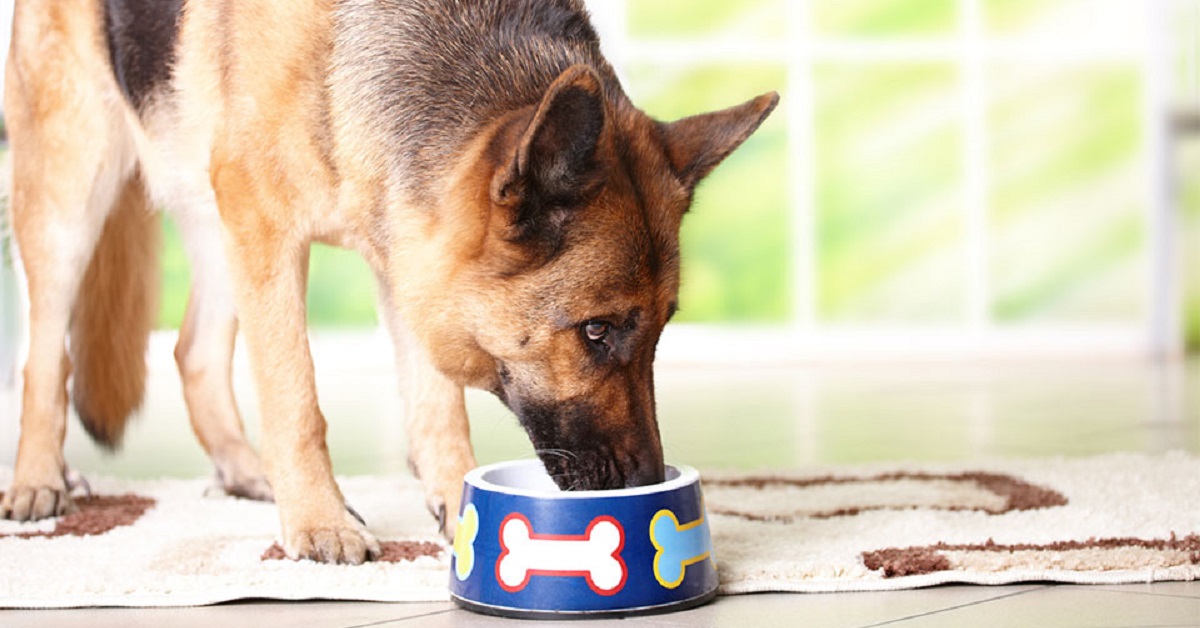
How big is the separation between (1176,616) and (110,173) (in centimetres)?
246

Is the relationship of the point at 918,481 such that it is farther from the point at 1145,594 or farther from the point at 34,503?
the point at 34,503

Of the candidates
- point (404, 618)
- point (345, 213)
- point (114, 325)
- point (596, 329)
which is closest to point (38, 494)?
point (114, 325)

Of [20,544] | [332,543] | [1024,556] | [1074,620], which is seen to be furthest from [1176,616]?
→ [20,544]

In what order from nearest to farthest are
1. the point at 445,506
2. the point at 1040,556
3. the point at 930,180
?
the point at 1040,556, the point at 445,506, the point at 930,180

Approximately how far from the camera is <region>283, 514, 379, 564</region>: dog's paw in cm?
240

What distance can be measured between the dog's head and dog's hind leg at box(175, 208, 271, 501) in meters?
1.25

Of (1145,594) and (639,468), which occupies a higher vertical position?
(639,468)

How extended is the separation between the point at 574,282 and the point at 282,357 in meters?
0.77

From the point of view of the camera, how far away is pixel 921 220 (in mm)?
9039

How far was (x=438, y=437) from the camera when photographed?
2779 millimetres

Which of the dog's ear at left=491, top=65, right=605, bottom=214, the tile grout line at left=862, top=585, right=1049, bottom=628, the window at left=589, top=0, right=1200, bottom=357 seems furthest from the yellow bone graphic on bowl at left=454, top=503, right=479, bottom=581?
the window at left=589, top=0, right=1200, bottom=357

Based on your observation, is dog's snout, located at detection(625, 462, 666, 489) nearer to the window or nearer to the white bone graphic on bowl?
the white bone graphic on bowl

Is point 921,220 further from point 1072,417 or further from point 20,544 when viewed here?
point 20,544

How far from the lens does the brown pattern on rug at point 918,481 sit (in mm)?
2734
